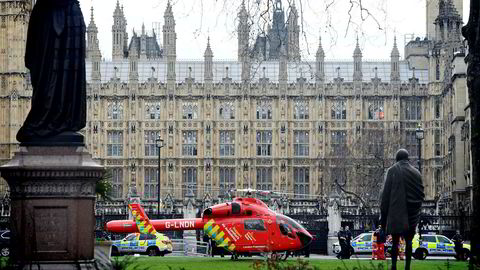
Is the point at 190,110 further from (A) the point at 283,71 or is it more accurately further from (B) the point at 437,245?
(B) the point at 437,245

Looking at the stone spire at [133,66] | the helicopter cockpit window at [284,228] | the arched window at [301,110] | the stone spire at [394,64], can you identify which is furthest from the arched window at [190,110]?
the helicopter cockpit window at [284,228]

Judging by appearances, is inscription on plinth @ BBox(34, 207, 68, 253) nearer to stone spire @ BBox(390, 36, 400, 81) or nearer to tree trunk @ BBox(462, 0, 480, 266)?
tree trunk @ BBox(462, 0, 480, 266)

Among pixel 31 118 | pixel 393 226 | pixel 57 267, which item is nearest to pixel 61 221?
pixel 57 267

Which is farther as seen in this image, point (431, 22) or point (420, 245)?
point (431, 22)

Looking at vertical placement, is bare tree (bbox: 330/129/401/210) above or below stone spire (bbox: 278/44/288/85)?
below

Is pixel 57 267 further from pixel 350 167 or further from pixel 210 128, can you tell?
pixel 210 128

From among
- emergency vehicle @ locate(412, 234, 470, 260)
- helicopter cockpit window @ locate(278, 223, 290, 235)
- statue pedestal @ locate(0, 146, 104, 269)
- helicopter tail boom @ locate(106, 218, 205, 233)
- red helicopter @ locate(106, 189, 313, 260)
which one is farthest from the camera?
emergency vehicle @ locate(412, 234, 470, 260)

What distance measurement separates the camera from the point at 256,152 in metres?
94.6

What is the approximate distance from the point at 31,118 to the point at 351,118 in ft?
261

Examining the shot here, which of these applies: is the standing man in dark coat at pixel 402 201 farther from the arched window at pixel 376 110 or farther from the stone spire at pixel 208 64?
the stone spire at pixel 208 64

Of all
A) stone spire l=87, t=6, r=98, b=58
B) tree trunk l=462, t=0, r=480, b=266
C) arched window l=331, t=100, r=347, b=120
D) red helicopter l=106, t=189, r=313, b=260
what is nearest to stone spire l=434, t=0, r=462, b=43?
arched window l=331, t=100, r=347, b=120

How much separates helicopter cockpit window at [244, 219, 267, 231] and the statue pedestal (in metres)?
20.0

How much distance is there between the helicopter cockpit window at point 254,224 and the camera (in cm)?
3462

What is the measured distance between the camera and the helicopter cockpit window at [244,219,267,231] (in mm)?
34625
